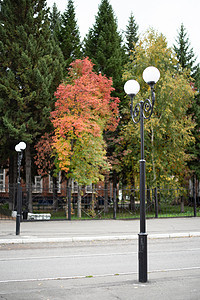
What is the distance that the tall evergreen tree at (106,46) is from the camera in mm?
33531

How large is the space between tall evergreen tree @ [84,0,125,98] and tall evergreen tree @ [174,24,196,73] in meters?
5.38

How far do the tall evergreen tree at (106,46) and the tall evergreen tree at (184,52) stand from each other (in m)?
5.38

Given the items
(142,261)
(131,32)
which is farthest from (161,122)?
(142,261)

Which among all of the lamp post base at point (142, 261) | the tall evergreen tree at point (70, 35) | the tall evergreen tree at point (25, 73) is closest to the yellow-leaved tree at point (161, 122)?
the tall evergreen tree at point (25, 73)

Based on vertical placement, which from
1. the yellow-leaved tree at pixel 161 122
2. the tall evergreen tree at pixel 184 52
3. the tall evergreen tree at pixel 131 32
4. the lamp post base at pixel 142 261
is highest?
the tall evergreen tree at pixel 131 32

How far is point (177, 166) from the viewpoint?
99.3 feet

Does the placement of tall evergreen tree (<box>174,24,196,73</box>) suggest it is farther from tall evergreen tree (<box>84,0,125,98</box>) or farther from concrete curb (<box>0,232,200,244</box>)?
concrete curb (<box>0,232,200,244</box>)

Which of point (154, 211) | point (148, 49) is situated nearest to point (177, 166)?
point (154, 211)

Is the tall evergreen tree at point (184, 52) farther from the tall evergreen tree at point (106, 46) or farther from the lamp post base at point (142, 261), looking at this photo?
the lamp post base at point (142, 261)

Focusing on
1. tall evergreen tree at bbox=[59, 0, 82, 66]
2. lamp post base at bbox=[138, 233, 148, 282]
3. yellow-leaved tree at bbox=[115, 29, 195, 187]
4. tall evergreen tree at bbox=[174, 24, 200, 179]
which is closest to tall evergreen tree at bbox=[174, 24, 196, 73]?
tall evergreen tree at bbox=[174, 24, 200, 179]

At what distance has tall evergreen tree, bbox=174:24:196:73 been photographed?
34875 millimetres

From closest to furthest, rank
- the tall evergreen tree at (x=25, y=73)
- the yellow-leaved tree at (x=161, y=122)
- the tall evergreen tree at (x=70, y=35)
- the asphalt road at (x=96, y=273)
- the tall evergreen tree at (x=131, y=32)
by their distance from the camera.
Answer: the asphalt road at (x=96, y=273) < the tall evergreen tree at (x=25, y=73) < the yellow-leaved tree at (x=161, y=122) < the tall evergreen tree at (x=70, y=35) < the tall evergreen tree at (x=131, y=32)

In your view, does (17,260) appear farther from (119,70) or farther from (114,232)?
(119,70)

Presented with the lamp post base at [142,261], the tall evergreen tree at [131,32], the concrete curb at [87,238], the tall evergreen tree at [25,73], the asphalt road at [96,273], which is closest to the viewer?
the asphalt road at [96,273]
